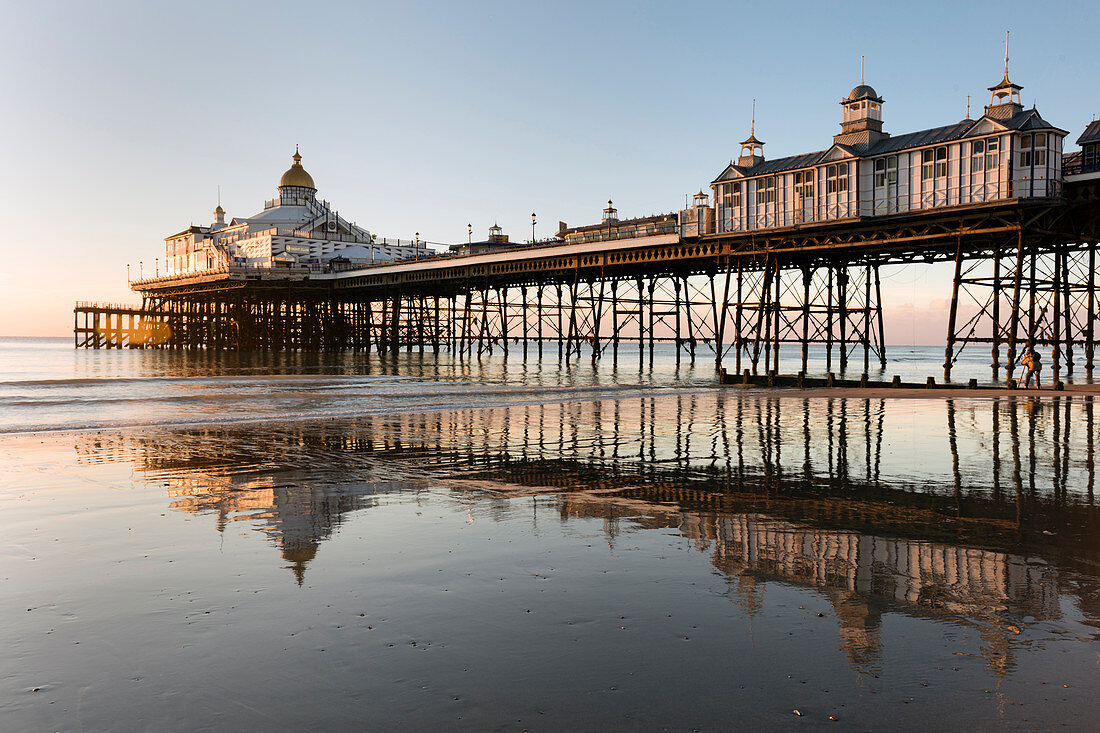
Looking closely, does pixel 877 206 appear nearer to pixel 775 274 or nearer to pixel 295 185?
pixel 775 274

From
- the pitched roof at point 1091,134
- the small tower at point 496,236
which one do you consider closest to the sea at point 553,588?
the pitched roof at point 1091,134

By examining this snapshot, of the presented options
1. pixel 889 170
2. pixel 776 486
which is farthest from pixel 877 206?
pixel 776 486

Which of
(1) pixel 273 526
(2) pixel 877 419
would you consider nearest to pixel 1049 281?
(2) pixel 877 419

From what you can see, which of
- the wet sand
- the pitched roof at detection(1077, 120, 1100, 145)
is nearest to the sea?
the wet sand

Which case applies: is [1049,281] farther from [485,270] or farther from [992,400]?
[485,270]

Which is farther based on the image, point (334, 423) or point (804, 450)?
point (334, 423)

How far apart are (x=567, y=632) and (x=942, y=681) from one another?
2.61 meters

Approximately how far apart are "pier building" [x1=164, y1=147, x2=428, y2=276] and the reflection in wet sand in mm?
98354

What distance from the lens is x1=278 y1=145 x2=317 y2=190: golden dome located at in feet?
452

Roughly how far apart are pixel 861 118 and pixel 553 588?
1687 inches

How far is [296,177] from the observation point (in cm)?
13825

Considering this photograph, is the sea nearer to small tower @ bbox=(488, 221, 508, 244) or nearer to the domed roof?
the domed roof

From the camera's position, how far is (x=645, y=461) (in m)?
15.5

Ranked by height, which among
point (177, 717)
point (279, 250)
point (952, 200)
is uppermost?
point (279, 250)
